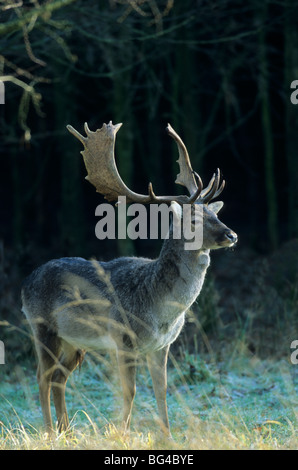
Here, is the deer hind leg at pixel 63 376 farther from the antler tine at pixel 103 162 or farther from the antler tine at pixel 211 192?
the antler tine at pixel 211 192

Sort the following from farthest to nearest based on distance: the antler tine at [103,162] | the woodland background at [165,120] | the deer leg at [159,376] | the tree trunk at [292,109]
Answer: the tree trunk at [292,109], the woodland background at [165,120], the antler tine at [103,162], the deer leg at [159,376]

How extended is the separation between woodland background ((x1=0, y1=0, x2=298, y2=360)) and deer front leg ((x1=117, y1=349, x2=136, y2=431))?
1.04m

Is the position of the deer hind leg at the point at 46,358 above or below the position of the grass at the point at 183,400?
above

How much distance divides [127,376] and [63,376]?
94 cm

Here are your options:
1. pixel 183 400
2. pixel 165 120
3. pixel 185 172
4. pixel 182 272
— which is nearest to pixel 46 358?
pixel 183 400

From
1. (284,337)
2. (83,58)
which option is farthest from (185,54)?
(284,337)

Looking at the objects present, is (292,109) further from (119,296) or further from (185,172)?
(119,296)

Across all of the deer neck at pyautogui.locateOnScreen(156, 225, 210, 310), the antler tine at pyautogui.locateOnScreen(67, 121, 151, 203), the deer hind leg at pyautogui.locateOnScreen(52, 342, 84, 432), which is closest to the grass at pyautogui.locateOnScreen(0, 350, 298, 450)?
the deer hind leg at pyautogui.locateOnScreen(52, 342, 84, 432)

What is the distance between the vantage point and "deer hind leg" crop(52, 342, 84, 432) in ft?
23.6

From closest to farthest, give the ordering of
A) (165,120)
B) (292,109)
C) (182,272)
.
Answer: (182,272)
(292,109)
(165,120)

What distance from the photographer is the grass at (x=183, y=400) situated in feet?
20.7

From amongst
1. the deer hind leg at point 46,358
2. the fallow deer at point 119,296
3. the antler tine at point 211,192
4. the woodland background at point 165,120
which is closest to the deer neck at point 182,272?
the fallow deer at point 119,296

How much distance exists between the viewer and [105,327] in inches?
274

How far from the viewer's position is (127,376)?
22.0 feet
